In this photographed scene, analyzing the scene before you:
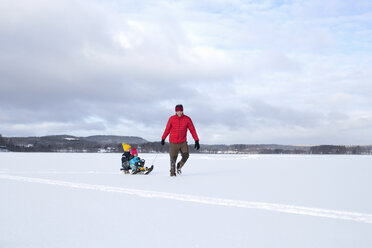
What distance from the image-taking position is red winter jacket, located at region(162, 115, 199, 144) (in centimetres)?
1116

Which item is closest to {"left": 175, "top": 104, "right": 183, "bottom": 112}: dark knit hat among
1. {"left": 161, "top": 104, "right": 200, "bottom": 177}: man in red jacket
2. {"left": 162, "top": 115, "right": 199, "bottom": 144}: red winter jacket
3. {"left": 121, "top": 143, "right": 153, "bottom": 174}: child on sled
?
{"left": 161, "top": 104, "right": 200, "bottom": 177}: man in red jacket

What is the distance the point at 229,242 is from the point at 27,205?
11.4 feet

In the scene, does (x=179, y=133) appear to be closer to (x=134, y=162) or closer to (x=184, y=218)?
(x=134, y=162)

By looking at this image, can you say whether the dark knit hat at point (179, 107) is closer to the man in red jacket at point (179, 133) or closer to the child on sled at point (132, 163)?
the man in red jacket at point (179, 133)

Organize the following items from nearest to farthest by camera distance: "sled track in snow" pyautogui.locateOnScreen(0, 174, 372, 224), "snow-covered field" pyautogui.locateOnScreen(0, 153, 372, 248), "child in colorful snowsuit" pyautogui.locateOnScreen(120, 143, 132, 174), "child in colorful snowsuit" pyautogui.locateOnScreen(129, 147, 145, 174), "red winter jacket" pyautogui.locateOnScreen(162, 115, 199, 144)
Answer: "snow-covered field" pyautogui.locateOnScreen(0, 153, 372, 248) < "sled track in snow" pyautogui.locateOnScreen(0, 174, 372, 224) < "red winter jacket" pyautogui.locateOnScreen(162, 115, 199, 144) < "child in colorful snowsuit" pyautogui.locateOnScreen(129, 147, 145, 174) < "child in colorful snowsuit" pyautogui.locateOnScreen(120, 143, 132, 174)

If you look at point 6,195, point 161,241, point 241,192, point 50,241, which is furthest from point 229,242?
point 6,195

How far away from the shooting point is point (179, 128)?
36.6 ft

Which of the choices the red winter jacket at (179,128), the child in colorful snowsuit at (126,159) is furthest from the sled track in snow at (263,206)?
the child in colorful snowsuit at (126,159)

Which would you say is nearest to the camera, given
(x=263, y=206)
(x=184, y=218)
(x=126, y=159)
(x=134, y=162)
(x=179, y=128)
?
(x=184, y=218)

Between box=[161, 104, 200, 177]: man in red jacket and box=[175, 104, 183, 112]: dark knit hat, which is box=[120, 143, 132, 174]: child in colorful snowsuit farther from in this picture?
box=[175, 104, 183, 112]: dark knit hat

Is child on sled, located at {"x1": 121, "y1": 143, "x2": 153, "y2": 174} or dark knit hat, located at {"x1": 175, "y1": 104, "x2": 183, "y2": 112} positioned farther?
child on sled, located at {"x1": 121, "y1": 143, "x2": 153, "y2": 174}

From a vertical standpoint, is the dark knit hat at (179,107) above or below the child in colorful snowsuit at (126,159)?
above

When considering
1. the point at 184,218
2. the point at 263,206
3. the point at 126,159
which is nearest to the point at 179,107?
the point at 126,159

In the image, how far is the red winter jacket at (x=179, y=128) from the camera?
11.2m
